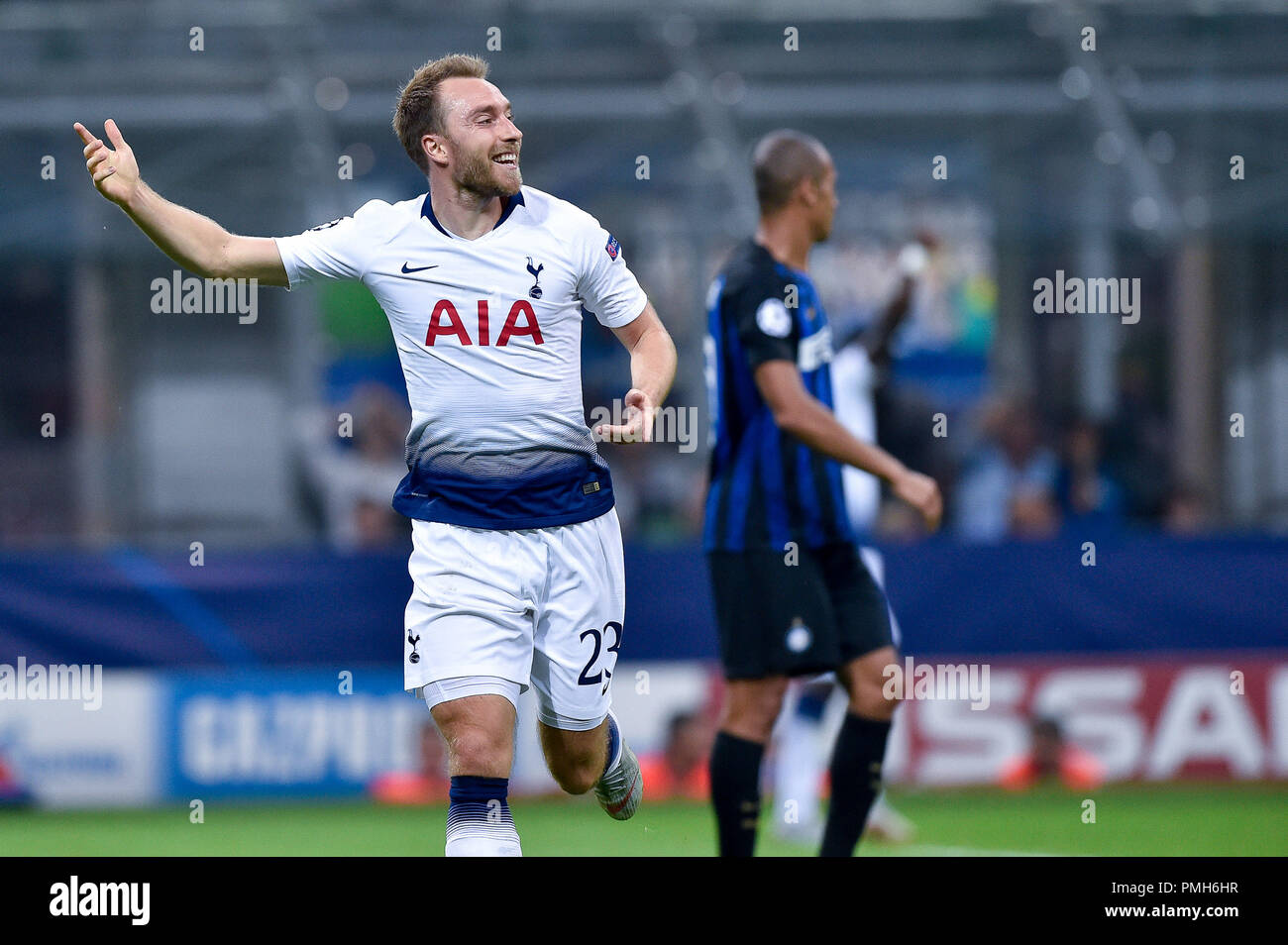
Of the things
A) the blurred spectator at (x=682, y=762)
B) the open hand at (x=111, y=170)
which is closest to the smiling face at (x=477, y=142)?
the open hand at (x=111, y=170)

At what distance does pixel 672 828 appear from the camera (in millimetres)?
8156

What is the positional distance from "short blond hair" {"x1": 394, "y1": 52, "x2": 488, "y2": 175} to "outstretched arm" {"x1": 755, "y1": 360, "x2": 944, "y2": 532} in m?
1.37

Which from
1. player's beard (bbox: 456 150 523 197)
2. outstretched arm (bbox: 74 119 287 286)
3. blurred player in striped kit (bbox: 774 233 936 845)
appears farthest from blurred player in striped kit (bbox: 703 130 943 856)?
outstretched arm (bbox: 74 119 287 286)

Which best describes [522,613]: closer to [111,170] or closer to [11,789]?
[111,170]

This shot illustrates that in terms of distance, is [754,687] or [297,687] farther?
[297,687]

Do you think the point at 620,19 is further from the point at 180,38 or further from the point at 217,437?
the point at 217,437

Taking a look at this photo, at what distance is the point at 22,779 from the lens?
9.02 meters

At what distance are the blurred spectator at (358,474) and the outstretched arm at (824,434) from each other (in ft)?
14.9

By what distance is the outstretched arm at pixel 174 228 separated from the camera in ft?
14.7

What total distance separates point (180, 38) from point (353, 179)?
51.9 inches


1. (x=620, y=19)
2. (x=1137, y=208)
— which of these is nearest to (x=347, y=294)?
(x=620, y=19)

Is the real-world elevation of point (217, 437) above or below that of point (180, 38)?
below

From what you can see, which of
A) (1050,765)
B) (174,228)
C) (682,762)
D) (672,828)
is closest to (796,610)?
(174,228)

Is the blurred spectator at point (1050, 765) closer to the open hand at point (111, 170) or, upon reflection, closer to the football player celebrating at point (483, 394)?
the football player celebrating at point (483, 394)
